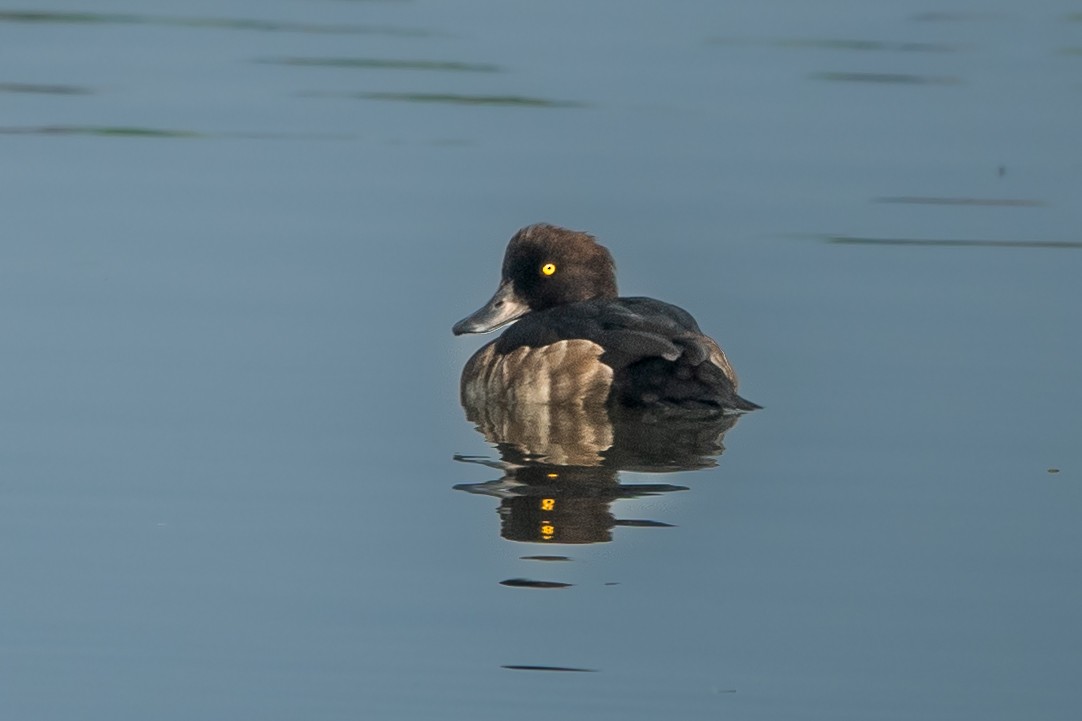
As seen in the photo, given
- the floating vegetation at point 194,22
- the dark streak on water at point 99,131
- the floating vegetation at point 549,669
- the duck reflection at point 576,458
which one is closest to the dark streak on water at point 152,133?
the dark streak on water at point 99,131

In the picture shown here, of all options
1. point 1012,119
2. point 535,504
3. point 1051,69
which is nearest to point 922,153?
point 1012,119

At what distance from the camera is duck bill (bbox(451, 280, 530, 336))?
11.1 m

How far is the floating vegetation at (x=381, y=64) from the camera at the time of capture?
18422mm

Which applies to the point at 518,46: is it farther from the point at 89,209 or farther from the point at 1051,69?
the point at 89,209

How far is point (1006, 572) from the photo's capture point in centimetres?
731

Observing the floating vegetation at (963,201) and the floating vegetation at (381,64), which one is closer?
the floating vegetation at (963,201)

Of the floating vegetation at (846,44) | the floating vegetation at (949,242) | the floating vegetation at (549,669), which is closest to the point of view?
the floating vegetation at (549,669)

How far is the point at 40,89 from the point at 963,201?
6.94 metres

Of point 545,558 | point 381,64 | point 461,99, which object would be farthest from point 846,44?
point 545,558

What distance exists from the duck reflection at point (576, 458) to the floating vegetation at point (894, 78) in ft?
28.6

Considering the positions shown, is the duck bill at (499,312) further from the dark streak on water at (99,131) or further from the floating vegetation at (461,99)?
the floating vegetation at (461,99)

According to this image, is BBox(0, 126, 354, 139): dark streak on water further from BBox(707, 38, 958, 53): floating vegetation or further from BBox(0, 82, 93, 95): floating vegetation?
BBox(707, 38, 958, 53): floating vegetation

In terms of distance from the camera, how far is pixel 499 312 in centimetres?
1127

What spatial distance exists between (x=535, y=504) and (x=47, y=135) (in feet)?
27.0
